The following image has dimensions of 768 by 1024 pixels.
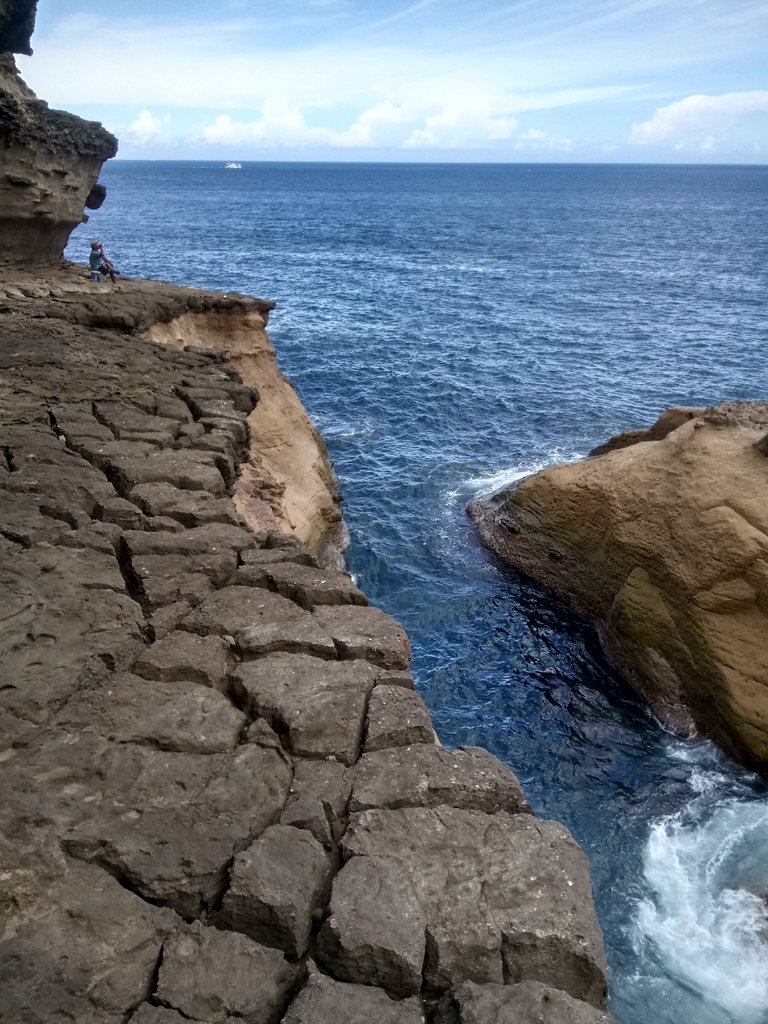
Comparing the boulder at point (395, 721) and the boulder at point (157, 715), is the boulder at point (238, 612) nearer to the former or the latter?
the boulder at point (157, 715)

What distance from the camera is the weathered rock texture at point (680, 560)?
14773 mm

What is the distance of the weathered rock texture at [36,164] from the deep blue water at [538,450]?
10.7m

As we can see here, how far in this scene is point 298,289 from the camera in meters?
55.7

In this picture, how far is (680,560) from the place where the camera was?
1589cm

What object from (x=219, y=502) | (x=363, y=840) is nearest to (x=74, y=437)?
(x=219, y=502)

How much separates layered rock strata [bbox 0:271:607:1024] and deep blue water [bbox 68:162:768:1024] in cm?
659

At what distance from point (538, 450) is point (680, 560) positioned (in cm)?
1180

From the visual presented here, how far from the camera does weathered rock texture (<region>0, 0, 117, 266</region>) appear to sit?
1862 centimetres

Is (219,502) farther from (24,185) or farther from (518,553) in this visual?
(24,185)

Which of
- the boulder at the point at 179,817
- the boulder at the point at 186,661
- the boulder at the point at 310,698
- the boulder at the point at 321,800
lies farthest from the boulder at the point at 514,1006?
the boulder at the point at 186,661

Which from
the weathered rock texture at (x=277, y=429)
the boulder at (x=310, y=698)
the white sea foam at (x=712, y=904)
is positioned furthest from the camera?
the weathered rock texture at (x=277, y=429)

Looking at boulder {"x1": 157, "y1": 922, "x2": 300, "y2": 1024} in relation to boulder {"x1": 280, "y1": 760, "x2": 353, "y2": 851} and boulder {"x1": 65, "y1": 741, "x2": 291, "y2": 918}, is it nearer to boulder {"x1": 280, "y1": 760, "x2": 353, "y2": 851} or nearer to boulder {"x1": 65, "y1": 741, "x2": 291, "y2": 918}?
boulder {"x1": 65, "y1": 741, "x2": 291, "y2": 918}

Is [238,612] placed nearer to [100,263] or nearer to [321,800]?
[321,800]

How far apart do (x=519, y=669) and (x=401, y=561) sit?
16.2 ft
